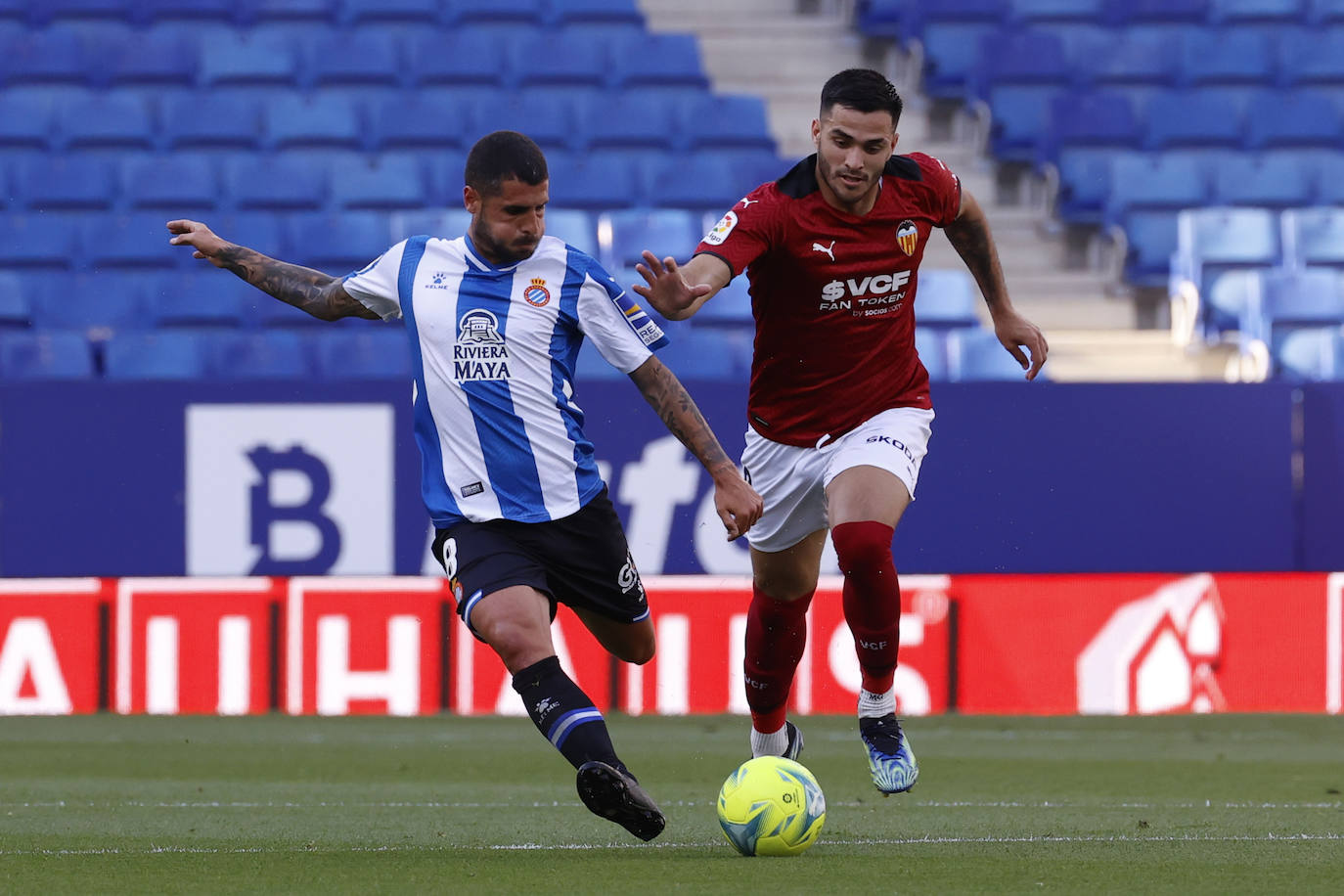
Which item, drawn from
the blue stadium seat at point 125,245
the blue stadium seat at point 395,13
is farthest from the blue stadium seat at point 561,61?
the blue stadium seat at point 125,245

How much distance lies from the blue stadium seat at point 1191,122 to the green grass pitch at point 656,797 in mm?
6293

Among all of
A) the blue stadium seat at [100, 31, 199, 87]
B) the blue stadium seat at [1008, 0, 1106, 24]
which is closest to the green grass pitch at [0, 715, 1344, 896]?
the blue stadium seat at [100, 31, 199, 87]

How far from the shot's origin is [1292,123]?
15.6 metres

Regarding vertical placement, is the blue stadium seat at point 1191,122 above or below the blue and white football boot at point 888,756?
above

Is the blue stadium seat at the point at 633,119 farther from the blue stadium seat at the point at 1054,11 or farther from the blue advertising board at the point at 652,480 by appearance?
the blue advertising board at the point at 652,480

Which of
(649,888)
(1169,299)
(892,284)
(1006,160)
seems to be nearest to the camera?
(649,888)

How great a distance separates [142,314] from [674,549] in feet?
13.9

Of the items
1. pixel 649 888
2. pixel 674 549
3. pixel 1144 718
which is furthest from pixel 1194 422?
pixel 649 888

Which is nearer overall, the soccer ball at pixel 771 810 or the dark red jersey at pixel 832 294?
the soccer ball at pixel 771 810

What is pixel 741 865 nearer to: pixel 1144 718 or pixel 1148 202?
pixel 1144 718

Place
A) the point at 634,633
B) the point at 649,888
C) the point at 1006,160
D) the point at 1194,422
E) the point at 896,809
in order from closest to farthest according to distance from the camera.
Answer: the point at 649,888
the point at 634,633
the point at 896,809
the point at 1194,422
the point at 1006,160

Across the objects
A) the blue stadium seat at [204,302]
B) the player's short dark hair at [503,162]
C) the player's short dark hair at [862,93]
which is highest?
the player's short dark hair at [862,93]

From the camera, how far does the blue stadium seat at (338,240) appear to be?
13289mm

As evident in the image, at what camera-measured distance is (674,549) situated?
440 inches
